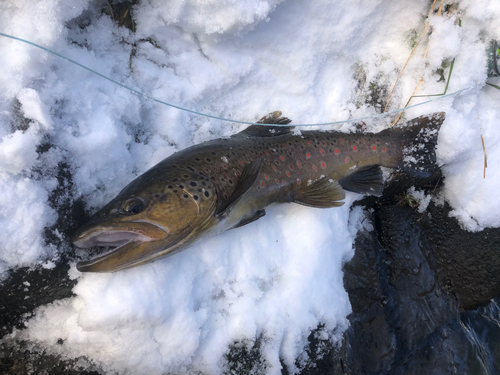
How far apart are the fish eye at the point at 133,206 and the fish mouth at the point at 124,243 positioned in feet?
0.33

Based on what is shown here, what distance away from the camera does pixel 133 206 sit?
212 centimetres

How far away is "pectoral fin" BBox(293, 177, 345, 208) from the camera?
285 cm

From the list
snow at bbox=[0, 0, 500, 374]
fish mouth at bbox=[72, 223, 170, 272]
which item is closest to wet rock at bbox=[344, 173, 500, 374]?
snow at bbox=[0, 0, 500, 374]

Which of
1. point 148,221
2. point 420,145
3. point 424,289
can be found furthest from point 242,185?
point 424,289

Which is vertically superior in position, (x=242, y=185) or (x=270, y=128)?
(x=270, y=128)

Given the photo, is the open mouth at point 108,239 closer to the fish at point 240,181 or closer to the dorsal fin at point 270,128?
the fish at point 240,181

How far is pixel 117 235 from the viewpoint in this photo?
215cm

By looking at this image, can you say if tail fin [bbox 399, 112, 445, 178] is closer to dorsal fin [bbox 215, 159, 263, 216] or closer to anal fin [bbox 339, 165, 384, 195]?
anal fin [bbox 339, 165, 384, 195]

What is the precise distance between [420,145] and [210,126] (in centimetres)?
211

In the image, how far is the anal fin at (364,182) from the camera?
307cm

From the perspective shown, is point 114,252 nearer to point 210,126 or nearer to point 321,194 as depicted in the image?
point 210,126

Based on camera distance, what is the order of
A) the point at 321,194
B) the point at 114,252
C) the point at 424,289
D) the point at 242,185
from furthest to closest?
the point at 424,289 → the point at 321,194 → the point at 242,185 → the point at 114,252

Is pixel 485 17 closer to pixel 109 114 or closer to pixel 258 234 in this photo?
pixel 258 234

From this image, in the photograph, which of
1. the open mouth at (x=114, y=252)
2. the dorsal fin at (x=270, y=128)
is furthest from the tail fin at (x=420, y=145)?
the open mouth at (x=114, y=252)
